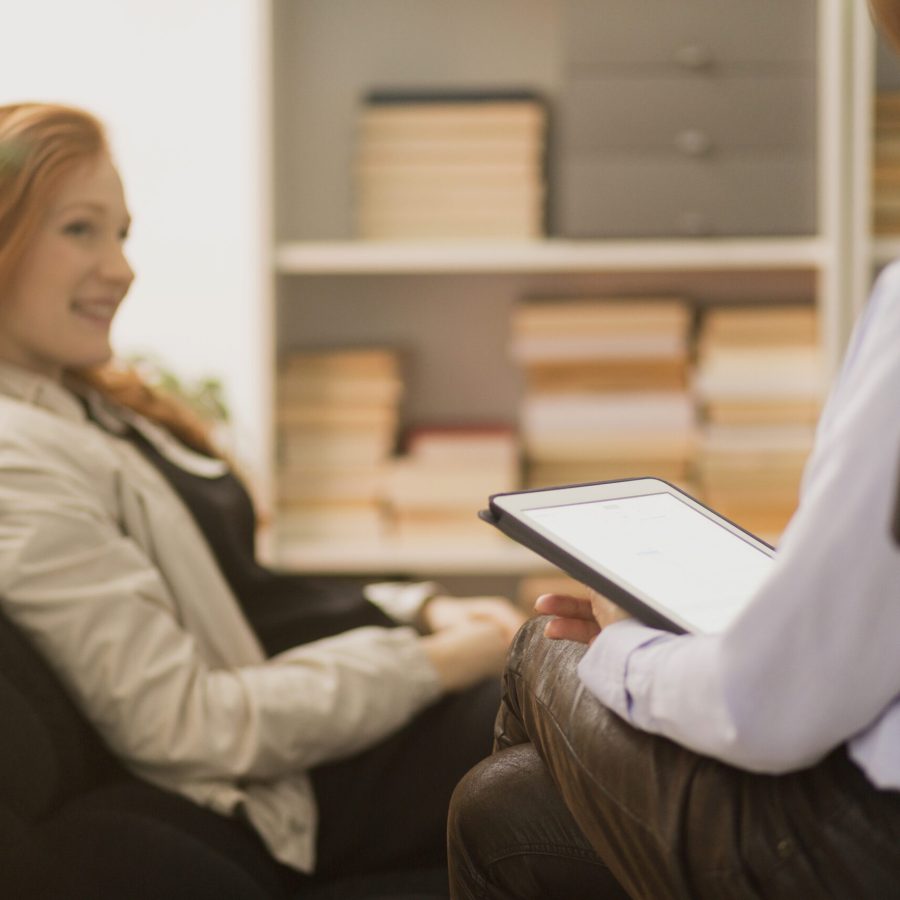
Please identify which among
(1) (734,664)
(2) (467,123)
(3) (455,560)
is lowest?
(3) (455,560)

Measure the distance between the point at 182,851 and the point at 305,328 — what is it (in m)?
1.47

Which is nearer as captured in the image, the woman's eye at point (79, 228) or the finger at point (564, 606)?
the finger at point (564, 606)

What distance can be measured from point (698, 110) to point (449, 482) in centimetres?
77

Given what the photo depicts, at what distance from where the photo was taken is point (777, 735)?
0.68 m

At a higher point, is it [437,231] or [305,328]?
[437,231]

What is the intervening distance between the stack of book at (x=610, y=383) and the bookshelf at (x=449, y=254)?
9 centimetres

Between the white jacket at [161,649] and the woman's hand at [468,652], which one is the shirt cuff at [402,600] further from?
the white jacket at [161,649]

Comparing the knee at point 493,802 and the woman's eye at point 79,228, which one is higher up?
the woman's eye at point 79,228

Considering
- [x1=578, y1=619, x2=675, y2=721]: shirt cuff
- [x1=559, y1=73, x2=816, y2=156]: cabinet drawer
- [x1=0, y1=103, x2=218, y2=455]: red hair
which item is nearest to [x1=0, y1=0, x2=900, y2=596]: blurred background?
[x1=559, y1=73, x2=816, y2=156]: cabinet drawer

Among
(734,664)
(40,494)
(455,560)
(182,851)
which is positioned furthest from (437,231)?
(734,664)

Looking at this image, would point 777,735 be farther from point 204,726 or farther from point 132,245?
point 132,245

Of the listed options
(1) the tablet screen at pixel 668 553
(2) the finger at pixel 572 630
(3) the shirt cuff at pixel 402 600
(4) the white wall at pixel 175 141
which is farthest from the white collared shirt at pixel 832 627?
(4) the white wall at pixel 175 141

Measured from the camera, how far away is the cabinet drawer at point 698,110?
6.79 ft

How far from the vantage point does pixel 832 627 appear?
2.18 ft
